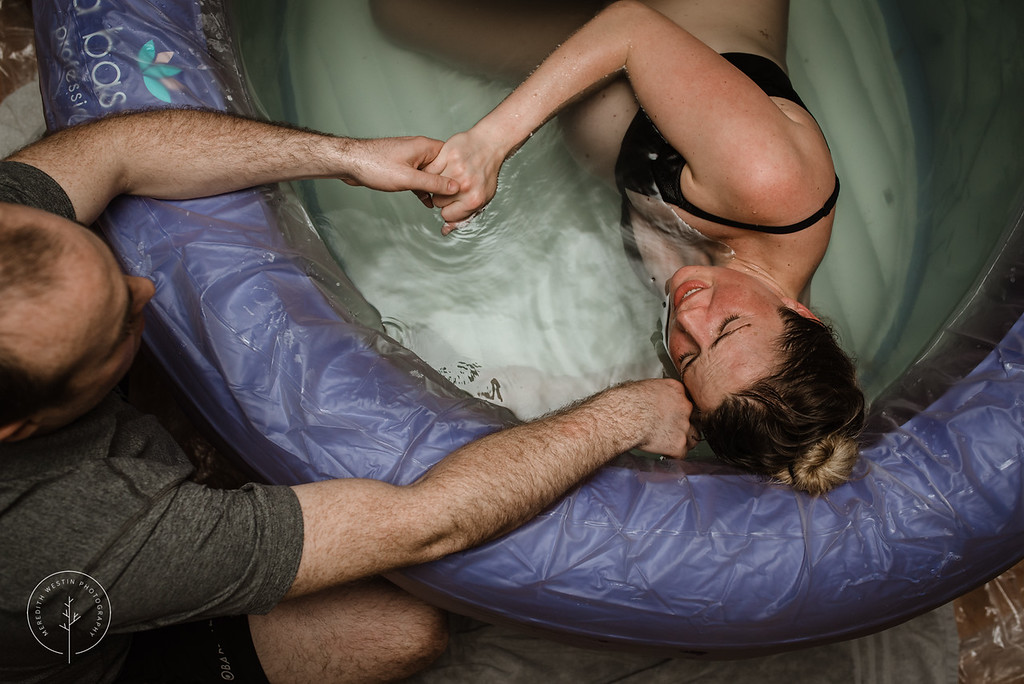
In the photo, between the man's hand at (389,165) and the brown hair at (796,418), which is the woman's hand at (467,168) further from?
the brown hair at (796,418)

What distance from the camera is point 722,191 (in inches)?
47.4

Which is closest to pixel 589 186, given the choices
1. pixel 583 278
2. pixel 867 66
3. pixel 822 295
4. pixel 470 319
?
pixel 583 278

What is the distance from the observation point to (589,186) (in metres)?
1.54

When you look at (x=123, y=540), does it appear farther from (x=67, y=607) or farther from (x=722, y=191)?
(x=722, y=191)

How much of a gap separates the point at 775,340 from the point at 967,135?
0.77 metres

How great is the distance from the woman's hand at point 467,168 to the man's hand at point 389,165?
1.6 inches

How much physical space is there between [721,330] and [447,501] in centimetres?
52

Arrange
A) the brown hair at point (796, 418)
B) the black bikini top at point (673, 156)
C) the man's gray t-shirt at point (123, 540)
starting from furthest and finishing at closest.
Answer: the black bikini top at point (673, 156)
the brown hair at point (796, 418)
the man's gray t-shirt at point (123, 540)

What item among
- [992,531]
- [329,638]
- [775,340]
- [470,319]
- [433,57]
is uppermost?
[433,57]

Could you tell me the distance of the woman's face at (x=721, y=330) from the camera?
3.67 feet

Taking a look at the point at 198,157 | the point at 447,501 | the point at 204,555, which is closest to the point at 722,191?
the point at 447,501

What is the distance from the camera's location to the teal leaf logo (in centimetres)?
109

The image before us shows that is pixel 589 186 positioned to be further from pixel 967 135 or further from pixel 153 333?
pixel 153 333

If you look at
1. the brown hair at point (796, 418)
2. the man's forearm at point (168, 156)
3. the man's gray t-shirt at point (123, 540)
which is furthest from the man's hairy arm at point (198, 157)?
the brown hair at point (796, 418)
